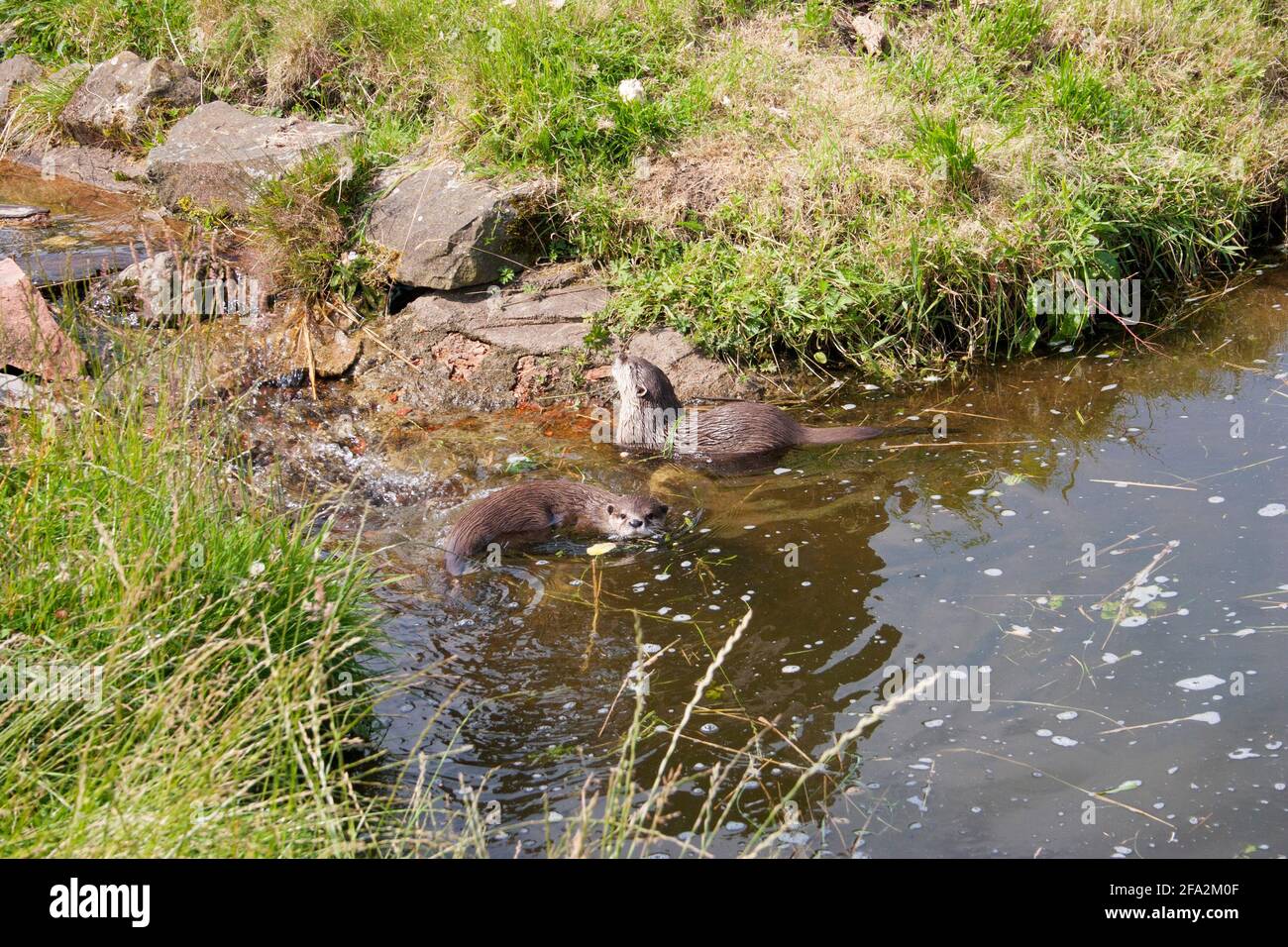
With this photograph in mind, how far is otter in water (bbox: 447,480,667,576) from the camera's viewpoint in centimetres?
448

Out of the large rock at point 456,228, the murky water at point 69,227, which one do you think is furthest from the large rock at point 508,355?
the murky water at point 69,227

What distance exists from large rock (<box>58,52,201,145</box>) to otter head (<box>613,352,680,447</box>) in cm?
471

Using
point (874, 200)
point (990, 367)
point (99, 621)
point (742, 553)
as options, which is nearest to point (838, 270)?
point (874, 200)

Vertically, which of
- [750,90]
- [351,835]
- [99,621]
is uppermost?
[750,90]

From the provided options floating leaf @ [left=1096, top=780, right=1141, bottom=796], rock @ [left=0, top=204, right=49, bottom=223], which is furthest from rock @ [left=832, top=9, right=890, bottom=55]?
rock @ [left=0, top=204, right=49, bottom=223]

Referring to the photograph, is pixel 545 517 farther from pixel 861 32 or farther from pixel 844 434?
pixel 861 32

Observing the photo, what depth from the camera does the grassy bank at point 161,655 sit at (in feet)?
7.90

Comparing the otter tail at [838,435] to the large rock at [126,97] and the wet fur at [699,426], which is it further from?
the large rock at [126,97]

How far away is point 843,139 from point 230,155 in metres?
3.61

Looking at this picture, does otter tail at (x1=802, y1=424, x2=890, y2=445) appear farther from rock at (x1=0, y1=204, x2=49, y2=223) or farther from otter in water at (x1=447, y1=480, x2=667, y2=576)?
rock at (x1=0, y1=204, x2=49, y2=223)

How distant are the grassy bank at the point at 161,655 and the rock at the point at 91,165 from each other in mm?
5434

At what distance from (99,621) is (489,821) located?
3.60ft

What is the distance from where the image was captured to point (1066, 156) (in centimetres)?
635
